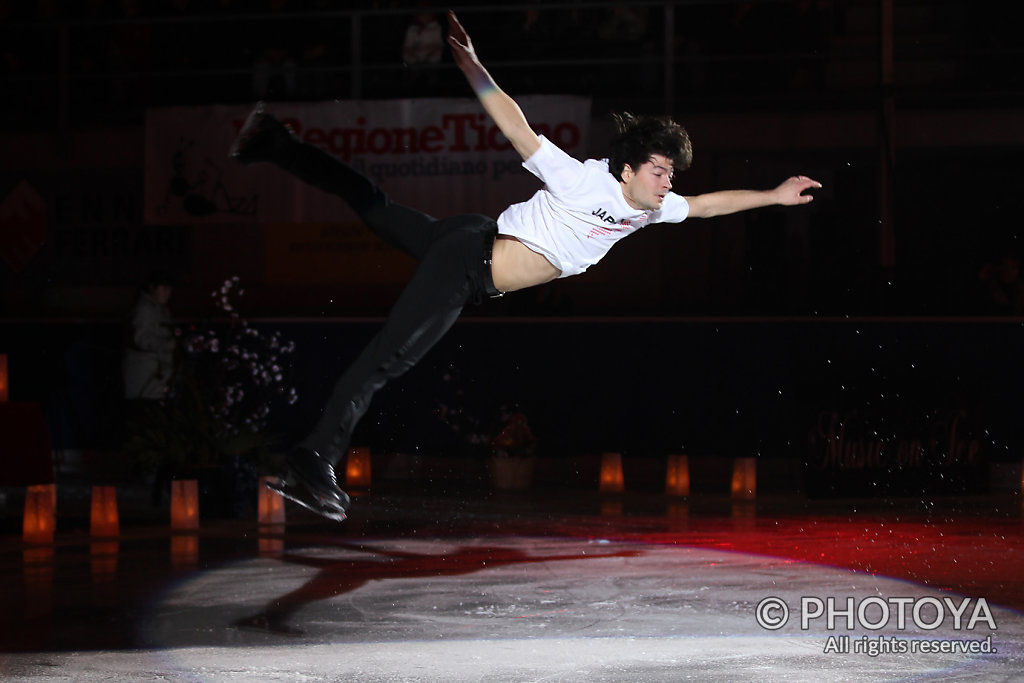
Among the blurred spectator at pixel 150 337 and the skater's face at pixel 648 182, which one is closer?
the skater's face at pixel 648 182

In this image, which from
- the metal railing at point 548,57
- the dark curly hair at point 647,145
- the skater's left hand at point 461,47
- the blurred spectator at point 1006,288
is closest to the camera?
the skater's left hand at point 461,47

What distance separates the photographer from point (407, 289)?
17.5 ft

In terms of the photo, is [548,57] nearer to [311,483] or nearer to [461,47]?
[461,47]

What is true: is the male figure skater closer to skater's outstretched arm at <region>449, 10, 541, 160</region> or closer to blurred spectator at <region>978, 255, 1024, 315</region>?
skater's outstretched arm at <region>449, 10, 541, 160</region>

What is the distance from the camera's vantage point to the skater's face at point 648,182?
5227 millimetres

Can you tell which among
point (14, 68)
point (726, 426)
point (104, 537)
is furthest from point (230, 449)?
point (14, 68)

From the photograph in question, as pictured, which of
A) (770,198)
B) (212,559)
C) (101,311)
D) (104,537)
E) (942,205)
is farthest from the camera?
(101,311)

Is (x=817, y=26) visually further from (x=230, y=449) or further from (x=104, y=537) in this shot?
(x=104, y=537)

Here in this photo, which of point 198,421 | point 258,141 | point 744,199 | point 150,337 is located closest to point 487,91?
point 258,141

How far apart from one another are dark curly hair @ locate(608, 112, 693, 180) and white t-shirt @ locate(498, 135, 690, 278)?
0.25ft

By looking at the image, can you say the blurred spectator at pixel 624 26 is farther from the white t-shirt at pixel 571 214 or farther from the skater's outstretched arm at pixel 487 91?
the skater's outstretched arm at pixel 487 91

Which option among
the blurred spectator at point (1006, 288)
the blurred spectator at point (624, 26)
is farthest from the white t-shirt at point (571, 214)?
the blurred spectator at point (624, 26)

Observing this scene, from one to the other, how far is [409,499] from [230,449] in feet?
5.92

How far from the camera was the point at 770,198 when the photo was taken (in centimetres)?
563
